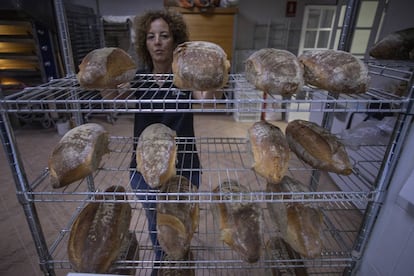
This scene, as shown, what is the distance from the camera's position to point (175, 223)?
2.75ft

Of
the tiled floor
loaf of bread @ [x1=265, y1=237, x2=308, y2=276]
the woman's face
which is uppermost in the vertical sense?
the woman's face

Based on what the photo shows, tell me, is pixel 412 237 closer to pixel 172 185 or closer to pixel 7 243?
pixel 172 185

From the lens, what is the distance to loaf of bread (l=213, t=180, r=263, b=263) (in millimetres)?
808

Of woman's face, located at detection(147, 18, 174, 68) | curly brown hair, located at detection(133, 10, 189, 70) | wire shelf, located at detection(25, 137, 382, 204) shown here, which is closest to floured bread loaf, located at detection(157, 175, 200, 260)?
wire shelf, located at detection(25, 137, 382, 204)

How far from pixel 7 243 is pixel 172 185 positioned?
152 cm

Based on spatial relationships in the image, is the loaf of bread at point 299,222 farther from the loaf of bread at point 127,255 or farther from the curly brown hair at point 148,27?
the curly brown hair at point 148,27

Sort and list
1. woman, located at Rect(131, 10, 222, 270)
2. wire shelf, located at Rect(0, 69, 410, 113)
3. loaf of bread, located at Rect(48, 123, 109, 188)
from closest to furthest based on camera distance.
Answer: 1. wire shelf, located at Rect(0, 69, 410, 113)
2. loaf of bread, located at Rect(48, 123, 109, 188)
3. woman, located at Rect(131, 10, 222, 270)

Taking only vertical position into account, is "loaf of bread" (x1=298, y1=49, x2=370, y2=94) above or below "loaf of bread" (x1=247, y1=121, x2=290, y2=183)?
above

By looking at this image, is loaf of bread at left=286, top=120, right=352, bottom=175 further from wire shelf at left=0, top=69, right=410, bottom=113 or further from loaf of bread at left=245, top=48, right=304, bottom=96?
loaf of bread at left=245, top=48, right=304, bottom=96

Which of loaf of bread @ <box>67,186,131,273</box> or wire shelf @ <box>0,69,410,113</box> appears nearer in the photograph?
wire shelf @ <box>0,69,410,113</box>

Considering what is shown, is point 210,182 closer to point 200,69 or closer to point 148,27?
point 200,69

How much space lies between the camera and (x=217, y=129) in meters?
3.49

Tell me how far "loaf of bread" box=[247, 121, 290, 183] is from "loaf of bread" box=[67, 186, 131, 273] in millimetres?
469

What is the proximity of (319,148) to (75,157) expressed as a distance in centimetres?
81
